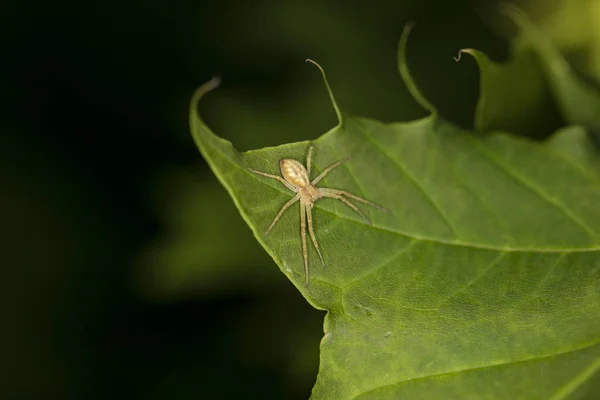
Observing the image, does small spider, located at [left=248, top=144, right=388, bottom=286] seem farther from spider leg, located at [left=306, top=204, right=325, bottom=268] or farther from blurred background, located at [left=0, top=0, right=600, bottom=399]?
blurred background, located at [left=0, top=0, right=600, bottom=399]

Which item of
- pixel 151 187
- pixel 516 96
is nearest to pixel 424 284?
pixel 516 96

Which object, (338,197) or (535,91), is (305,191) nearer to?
(338,197)

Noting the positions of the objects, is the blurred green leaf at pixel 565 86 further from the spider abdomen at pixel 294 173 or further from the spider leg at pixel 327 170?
the spider abdomen at pixel 294 173

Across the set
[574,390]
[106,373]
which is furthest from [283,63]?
Answer: [574,390]

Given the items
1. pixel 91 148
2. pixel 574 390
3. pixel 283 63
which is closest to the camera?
pixel 574 390

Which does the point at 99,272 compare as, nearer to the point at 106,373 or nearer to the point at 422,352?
the point at 106,373

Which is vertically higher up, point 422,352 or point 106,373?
point 422,352

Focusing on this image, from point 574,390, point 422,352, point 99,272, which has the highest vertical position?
point 422,352
